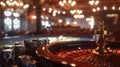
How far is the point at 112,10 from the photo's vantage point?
17.5 meters

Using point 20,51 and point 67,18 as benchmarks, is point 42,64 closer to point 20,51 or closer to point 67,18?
point 20,51

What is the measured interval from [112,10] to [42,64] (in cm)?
1662

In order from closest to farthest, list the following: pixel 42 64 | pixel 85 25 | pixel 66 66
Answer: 1. pixel 66 66
2. pixel 42 64
3. pixel 85 25

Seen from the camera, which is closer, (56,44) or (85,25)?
(56,44)

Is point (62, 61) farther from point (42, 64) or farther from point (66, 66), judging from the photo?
point (42, 64)

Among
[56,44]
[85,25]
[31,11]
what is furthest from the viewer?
[85,25]

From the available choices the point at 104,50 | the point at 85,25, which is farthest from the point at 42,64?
the point at 85,25

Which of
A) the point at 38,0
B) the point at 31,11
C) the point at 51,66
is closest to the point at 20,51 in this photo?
the point at 51,66

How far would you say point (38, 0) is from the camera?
42.0ft

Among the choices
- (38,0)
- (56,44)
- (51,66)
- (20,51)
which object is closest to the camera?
(51,66)

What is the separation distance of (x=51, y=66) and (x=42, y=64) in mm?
200

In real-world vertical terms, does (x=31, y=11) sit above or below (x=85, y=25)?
above

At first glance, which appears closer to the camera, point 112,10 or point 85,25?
point 112,10

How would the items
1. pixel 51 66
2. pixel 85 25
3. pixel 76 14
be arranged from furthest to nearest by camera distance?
1. pixel 85 25
2. pixel 76 14
3. pixel 51 66
